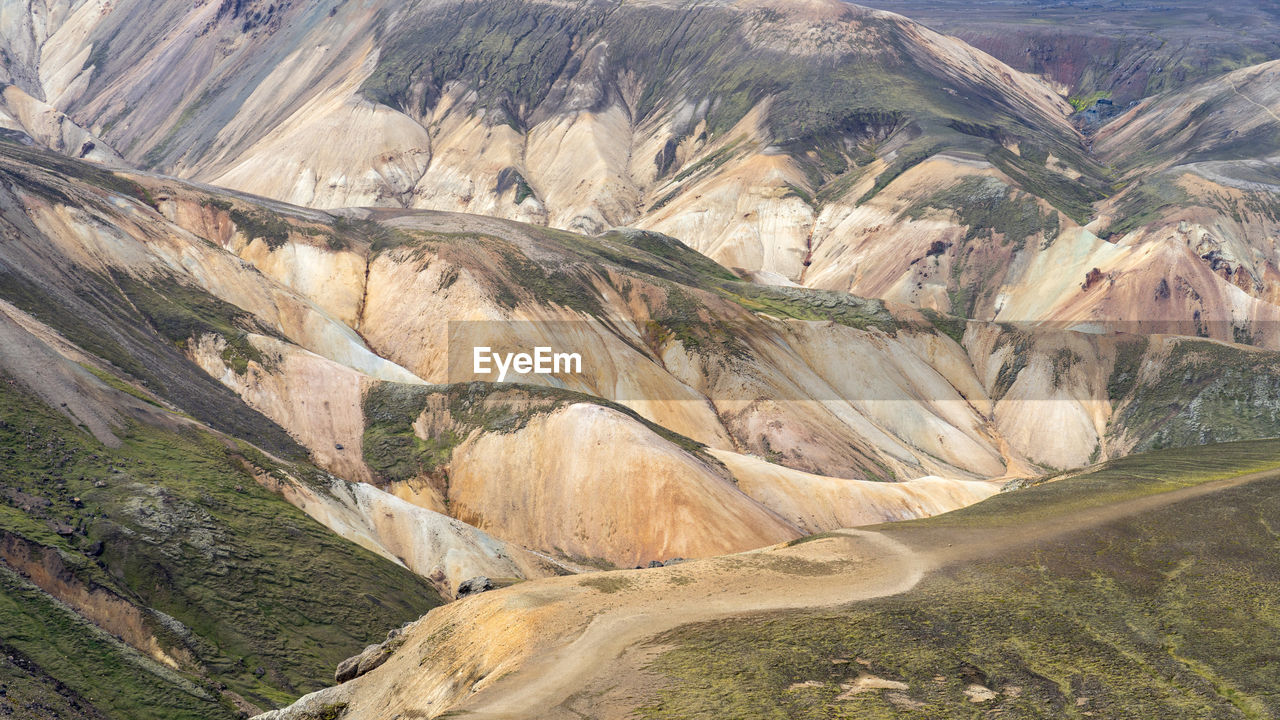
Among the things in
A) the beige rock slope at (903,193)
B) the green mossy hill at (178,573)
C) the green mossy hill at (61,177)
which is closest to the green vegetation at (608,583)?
the green mossy hill at (178,573)

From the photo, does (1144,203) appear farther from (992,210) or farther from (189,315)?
(189,315)

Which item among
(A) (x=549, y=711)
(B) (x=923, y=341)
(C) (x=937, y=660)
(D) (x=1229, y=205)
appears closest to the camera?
(A) (x=549, y=711)

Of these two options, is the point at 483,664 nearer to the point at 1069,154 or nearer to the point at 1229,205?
the point at 1229,205

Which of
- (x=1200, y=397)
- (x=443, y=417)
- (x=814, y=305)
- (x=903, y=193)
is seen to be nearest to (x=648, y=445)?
(x=443, y=417)

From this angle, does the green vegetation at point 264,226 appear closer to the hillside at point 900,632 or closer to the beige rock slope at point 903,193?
the beige rock slope at point 903,193

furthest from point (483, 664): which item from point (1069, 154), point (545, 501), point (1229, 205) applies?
point (1069, 154)

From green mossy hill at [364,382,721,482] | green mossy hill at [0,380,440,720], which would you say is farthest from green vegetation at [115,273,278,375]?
green mossy hill at [0,380,440,720]
